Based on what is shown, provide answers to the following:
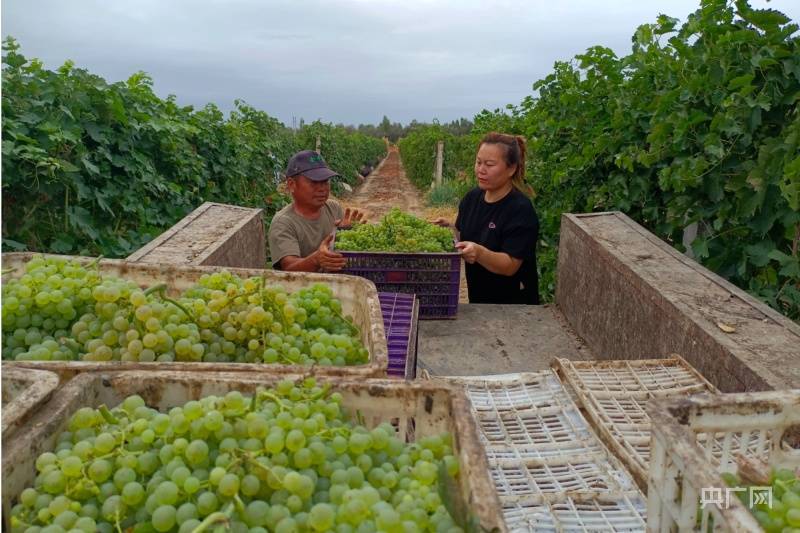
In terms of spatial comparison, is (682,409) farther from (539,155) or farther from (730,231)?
(539,155)

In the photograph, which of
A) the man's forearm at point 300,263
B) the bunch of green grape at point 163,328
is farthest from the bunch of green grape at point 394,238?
the bunch of green grape at point 163,328

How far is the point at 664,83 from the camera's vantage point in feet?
17.6

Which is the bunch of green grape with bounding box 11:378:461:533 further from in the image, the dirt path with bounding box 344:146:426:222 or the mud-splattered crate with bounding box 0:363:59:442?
the dirt path with bounding box 344:146:426:222

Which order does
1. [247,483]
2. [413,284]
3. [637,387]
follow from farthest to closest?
[413,284] → [637,387] → [247,483]

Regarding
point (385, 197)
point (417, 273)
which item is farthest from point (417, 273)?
point (385, 197)

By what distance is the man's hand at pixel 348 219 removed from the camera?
16.1ft

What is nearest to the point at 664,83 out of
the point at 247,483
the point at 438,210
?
the point at 247,483

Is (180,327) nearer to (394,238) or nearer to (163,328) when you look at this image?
(163,328)

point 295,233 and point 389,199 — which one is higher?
point 295,233

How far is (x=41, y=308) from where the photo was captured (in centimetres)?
178

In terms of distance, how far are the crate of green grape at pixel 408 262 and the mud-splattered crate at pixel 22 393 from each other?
290 cm

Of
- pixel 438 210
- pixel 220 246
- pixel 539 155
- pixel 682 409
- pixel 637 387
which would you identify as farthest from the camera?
pixel 438 210

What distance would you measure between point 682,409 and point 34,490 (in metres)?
1.14

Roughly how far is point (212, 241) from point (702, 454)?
10.5 ft
